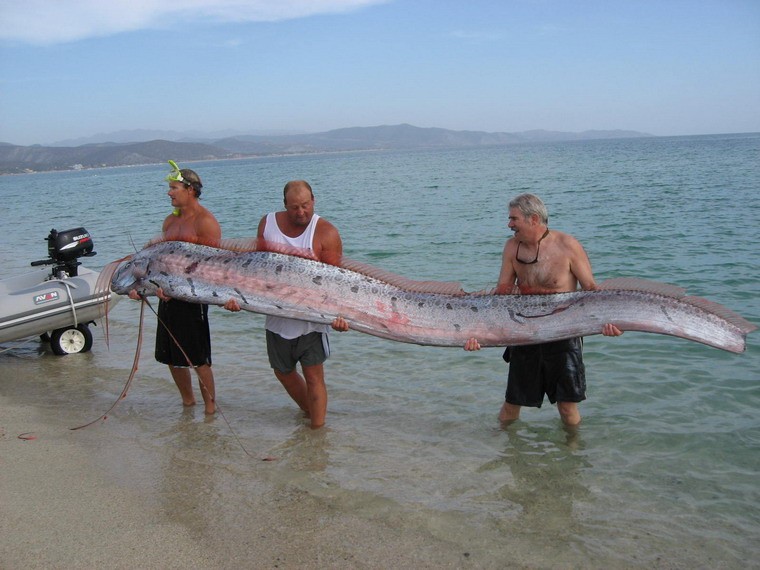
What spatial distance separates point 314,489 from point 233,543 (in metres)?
0.92

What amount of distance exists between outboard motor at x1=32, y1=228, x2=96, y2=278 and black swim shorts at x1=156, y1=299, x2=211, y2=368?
3.82 m

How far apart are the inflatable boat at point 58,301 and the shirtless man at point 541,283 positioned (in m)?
4.93

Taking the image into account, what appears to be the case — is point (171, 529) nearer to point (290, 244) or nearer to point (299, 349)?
point (299, 349)

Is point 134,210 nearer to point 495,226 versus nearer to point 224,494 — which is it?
point 495,226

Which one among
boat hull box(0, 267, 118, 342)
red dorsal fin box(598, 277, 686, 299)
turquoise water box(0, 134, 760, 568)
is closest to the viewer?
turquoise water box(0, 134, 760, 568)

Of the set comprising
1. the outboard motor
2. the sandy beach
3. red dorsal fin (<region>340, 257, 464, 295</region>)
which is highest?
Answer: red dorsal fin (<region>340, 257, 464, 295</region>)

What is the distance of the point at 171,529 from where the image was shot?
164 inches

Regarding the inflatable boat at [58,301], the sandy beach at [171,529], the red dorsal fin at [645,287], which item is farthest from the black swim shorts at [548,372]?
the inflatable boat at [58,301]

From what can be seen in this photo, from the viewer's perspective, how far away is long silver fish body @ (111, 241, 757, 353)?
15.3 ft

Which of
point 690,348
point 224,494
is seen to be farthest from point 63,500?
point 690,348

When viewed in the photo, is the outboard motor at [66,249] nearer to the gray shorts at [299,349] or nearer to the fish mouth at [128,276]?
the fish mouth at [128,276]

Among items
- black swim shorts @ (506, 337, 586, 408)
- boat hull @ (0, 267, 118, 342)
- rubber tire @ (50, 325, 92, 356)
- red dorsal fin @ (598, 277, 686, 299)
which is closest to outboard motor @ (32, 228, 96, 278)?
boat hull @ (0, 267, 118, 342)

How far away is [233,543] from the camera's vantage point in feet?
13.3

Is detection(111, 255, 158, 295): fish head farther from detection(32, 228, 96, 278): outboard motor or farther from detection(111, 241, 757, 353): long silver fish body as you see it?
detection(32, 228, 96, 278): outboard motor
